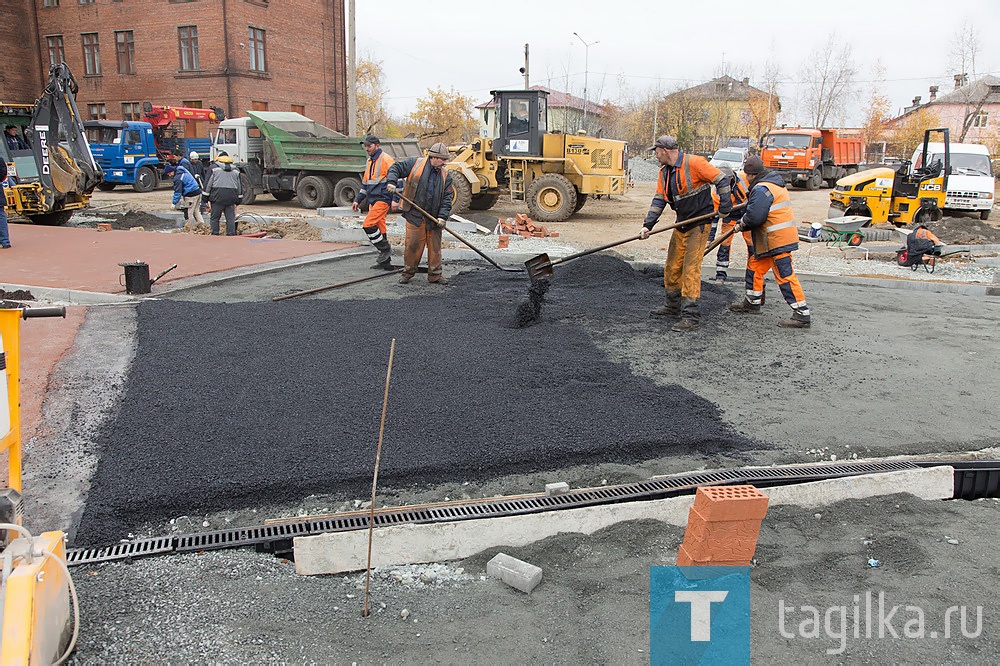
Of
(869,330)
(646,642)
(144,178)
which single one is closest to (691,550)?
(646,642)

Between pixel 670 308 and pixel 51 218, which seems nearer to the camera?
pixel 670 308

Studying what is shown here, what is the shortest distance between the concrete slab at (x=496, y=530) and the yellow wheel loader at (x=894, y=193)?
1186 centimetres

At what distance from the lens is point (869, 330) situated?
21.2ft

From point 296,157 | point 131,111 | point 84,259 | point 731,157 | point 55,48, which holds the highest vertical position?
point 55,48

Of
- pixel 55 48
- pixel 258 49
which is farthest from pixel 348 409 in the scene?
pixel 55 48

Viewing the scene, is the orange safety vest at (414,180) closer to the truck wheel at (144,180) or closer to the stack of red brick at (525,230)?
the stack of red brick at (525,230)

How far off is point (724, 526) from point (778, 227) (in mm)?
4518

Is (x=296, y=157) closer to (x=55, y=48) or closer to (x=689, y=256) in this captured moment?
(x=689, y=256)

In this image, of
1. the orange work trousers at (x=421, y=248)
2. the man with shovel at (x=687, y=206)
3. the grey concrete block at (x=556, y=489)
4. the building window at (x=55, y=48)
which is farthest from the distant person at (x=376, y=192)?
the building window at (x=55, y=48)

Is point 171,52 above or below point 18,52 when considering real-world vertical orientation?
below

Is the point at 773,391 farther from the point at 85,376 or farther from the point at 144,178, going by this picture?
the point at 144,178

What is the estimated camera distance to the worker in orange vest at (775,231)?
21.1ft

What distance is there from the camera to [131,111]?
97.6 ft

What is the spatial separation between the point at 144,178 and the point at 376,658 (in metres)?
22.4
